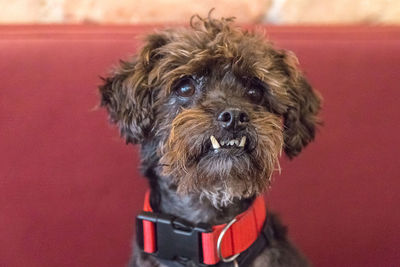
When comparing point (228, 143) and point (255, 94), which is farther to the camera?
point (255, 94)

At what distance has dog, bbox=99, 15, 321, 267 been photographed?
0.83 meters

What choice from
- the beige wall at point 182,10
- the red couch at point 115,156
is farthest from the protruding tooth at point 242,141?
the beige wall at point 182,10

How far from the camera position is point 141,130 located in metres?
0.90

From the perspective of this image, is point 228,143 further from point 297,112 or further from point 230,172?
point 297,112

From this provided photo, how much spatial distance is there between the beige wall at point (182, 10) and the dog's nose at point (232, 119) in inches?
19.7

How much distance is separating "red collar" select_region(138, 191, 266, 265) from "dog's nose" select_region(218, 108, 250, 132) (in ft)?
0.61

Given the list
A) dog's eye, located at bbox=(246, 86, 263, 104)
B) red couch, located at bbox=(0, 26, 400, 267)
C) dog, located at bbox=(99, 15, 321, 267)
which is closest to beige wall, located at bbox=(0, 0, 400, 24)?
red couch, located at bbox=(0, 26, 400, 267)

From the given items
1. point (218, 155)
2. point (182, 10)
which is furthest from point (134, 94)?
point (182, 10)

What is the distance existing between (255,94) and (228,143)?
0.54 feet

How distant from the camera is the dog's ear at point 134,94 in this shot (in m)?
0.90

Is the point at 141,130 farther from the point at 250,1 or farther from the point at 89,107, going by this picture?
the point at 250,1

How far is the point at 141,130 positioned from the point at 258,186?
24 cm

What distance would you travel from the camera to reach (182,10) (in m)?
1.23

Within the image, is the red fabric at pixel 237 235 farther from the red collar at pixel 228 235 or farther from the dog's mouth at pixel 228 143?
the dog's mouth at pixel 228 143
